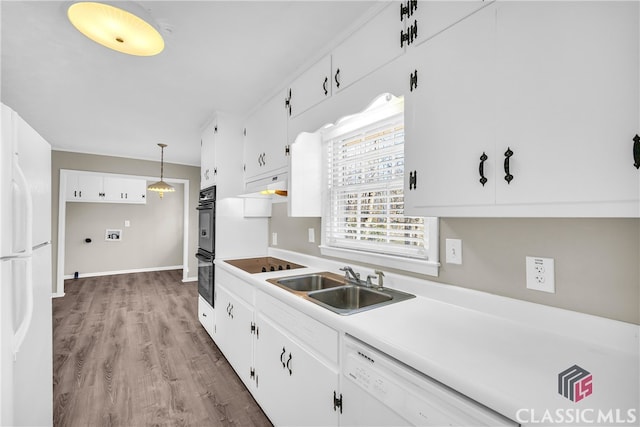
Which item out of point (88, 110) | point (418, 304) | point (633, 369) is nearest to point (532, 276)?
point (633, 369)

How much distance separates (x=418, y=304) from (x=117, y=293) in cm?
527

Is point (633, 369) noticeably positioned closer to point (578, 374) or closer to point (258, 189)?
Answer: point (578, 374)

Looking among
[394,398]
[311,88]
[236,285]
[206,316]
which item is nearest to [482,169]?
[394,398]

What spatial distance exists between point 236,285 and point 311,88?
1.58 m

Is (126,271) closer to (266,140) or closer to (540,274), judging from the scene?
(266,140)

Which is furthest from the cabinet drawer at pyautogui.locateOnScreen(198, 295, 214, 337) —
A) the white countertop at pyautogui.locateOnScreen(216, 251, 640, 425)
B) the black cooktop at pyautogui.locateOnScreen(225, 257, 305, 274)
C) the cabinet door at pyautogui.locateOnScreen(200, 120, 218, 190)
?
the white countertop at pyautogui.locateOnScreen(216, 251, 640, 425)

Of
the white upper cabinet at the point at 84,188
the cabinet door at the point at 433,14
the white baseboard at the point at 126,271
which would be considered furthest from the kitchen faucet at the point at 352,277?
the white baseboard at the point at 126,271

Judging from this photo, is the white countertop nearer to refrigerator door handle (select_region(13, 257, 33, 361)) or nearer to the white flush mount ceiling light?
refrigerator door handle (select_region(13, 257, 33, 361))

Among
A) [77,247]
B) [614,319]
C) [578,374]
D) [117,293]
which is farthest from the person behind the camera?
[77,247]

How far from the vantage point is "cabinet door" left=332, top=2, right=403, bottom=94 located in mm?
1387

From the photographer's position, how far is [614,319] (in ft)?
3.26

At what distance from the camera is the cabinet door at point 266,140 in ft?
7.44

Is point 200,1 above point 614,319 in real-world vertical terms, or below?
above

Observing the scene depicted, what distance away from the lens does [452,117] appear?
3.77 ft
